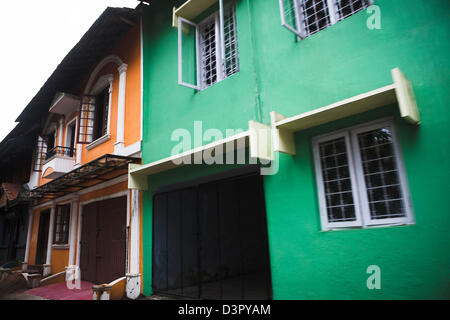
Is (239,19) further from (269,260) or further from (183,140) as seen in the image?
(269,260)

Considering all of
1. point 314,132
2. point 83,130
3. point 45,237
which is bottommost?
point 45,237

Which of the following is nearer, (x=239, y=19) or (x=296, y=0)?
(x=296, y=0)

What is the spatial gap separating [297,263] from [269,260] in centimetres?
52

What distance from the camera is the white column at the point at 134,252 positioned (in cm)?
686

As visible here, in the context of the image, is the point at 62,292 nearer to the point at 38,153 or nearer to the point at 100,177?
the point at 100,177

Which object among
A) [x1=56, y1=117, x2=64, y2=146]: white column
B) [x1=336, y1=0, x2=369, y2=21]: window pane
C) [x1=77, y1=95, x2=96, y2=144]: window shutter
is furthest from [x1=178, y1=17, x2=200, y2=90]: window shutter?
[x1=56, y1=117, x2=64, y2=146]: white column

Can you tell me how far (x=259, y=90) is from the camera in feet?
17.7

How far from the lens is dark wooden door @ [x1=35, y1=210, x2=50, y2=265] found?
1336cm

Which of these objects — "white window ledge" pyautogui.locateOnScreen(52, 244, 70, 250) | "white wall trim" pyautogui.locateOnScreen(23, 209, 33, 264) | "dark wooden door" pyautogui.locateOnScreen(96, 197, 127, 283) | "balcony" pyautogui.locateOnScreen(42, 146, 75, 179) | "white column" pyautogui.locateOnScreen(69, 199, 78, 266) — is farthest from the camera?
"white wall trim" pyautogui.locateOnScreen(23, 209, 33, 264)

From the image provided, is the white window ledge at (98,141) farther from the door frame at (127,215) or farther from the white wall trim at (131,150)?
the door frame at (127,215)

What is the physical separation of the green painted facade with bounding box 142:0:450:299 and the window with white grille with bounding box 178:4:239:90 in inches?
14.3

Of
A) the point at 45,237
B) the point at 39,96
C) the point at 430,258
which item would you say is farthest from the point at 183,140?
the point at 45,237

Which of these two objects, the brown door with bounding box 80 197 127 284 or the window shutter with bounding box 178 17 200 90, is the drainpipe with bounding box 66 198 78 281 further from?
the window shutter with bounding box 178 17 200 90

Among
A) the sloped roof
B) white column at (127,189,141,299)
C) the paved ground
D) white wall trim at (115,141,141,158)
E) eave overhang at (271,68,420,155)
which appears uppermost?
the sloped roof
